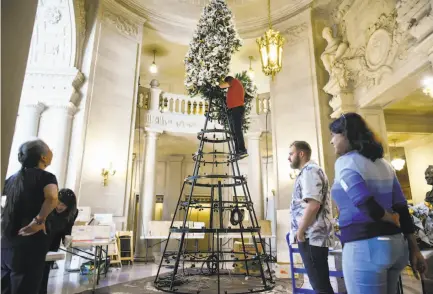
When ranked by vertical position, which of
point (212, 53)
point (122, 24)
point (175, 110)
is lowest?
point (212, 53)

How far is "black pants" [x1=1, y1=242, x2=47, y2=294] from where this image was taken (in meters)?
1.85

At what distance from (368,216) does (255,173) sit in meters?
8.92

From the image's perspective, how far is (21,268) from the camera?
187 centimetres

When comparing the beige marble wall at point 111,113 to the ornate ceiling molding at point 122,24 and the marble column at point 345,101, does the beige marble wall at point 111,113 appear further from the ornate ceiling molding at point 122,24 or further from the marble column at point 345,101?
the marble column at point 345,101

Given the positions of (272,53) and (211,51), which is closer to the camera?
(211,51)

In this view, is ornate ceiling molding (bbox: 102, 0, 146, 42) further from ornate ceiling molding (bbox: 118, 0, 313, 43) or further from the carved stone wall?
the carved stone wall

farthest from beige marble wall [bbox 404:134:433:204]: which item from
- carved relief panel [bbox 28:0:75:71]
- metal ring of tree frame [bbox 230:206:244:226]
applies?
carved relief panel [bbox 28:0:75:71]

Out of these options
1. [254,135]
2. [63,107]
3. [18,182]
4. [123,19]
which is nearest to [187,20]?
[123,19]

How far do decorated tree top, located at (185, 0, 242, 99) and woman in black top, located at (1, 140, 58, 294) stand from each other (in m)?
1.78

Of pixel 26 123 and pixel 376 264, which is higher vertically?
pixel 26 123

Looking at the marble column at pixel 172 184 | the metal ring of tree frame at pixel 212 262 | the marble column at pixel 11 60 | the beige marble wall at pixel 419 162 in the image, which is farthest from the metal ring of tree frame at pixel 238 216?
the marble column at pixel 172 184

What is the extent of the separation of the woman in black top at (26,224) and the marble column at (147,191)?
23.8 ft

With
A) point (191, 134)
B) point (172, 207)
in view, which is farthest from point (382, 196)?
point (172, 207)

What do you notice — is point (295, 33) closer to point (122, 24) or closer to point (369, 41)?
point (369, 41)
